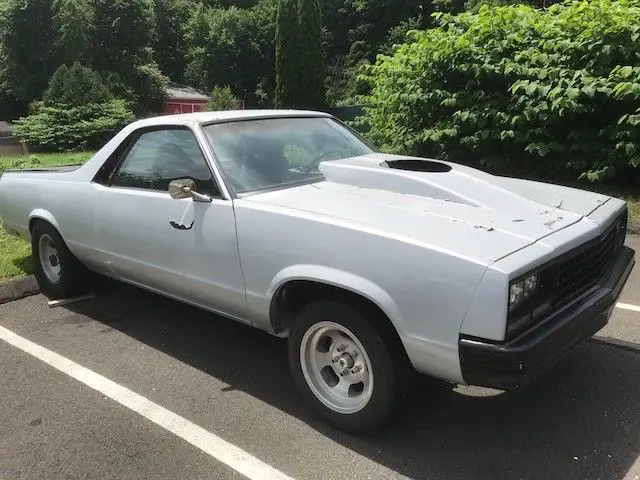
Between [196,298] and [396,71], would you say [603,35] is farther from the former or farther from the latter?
[196,298]

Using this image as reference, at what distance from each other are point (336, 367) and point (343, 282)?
547 millimetres

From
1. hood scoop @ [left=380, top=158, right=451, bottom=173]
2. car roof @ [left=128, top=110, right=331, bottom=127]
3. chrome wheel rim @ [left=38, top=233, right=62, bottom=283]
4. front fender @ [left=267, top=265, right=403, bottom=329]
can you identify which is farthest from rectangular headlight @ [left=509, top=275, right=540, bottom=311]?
chrome wheel rim @ [left=38, top=233, right=62, bottom=283]

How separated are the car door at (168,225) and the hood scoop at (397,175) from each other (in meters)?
0.75

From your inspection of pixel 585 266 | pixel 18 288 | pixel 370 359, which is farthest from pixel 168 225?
pixel 18 288

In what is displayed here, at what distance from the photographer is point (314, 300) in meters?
3.01

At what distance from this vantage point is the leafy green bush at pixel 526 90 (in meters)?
7.21

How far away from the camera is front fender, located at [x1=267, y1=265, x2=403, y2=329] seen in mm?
2566

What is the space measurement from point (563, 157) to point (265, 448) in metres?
6.43

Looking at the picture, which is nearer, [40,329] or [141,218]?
[141,218]

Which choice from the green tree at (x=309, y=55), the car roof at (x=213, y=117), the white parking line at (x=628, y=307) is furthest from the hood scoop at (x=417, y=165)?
the green tree at (x=309, y=55)

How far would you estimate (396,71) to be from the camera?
9.16 meters

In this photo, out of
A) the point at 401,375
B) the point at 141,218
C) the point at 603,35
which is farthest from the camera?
the point at 603,35

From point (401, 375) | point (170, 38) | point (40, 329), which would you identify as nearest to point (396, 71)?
point (40, 329)

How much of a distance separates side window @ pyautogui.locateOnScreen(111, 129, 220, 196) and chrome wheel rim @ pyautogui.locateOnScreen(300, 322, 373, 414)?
1039 mm
